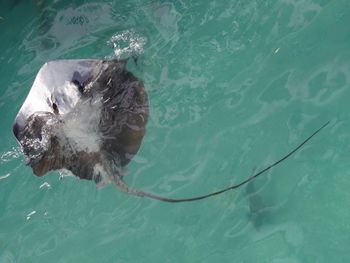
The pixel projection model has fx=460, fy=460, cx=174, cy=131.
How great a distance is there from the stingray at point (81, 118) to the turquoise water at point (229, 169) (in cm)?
105

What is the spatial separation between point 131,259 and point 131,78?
→ 2.47 m

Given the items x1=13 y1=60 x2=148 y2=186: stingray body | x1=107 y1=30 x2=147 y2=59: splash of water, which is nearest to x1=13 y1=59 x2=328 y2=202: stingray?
x1=13 y1=60 x2=148 y2=186: stingray body

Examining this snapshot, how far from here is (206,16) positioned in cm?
677

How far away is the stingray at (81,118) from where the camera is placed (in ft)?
15.5

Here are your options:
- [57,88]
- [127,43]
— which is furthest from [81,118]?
[127,43]

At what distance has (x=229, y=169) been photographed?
5918 millimetres

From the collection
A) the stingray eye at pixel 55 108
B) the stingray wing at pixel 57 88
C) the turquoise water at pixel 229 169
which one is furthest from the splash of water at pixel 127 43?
the stingray eye at pixel 55 108

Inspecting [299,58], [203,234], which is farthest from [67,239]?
Answer: [299,58]

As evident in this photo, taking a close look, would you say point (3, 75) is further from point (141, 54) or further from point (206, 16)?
point (206, 16)

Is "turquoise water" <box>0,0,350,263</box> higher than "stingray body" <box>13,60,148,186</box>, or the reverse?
"stingray body" <box>13,60,148,186</box>

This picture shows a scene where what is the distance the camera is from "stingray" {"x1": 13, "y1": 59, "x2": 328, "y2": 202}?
15.5 feet

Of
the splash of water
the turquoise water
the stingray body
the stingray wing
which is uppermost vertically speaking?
the stingray wing

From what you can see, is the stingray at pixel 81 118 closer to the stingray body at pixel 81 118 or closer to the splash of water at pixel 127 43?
the stingray body at pixel 81 118

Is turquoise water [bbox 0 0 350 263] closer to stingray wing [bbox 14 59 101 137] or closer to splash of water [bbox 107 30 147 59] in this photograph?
splash of water [bbox 107 30 147 59]
